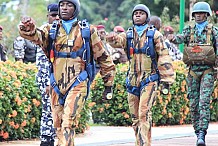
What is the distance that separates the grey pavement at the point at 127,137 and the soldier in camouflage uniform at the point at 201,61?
72 cm

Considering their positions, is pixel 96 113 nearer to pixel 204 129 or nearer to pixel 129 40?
pixel 204 129

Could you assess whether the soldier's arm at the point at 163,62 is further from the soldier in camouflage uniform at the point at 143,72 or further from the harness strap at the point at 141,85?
the harness strap at the point at 141,85

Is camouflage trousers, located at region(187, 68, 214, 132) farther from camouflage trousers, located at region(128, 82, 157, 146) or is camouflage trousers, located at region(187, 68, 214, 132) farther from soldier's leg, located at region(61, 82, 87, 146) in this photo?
soldier's leg, located at region(61, 82, 87, 146)

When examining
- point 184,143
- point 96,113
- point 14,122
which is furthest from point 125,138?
point 96,113

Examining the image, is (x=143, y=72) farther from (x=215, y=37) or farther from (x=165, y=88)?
(x=215, y=37)

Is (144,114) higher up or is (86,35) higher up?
(86,35)

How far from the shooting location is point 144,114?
396 inches

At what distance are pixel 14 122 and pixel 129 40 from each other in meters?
3.00

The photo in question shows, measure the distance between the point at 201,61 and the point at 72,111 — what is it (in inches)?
152

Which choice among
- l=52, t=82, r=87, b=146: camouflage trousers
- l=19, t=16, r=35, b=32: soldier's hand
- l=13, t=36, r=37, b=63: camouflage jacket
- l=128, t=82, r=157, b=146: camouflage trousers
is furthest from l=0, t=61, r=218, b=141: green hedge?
l=19, t=16, r=35, b=32: soldier's hand

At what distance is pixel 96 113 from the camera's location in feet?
54.2

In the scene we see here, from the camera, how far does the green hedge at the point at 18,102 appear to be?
12.1m

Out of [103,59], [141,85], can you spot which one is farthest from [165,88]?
[103,59]

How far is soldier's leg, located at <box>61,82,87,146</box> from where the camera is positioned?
8.58 m
